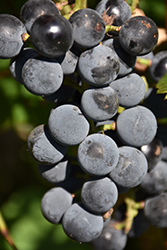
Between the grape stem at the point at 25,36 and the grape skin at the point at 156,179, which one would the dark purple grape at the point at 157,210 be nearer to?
the grape skin at the point at 156,179

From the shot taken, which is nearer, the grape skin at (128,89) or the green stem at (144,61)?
the grape skin at (128,89)

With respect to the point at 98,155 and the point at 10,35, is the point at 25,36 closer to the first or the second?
the point at 10,35

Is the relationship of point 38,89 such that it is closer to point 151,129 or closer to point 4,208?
point 151,129

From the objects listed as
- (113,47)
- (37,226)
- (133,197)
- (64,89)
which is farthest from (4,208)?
(113,47)

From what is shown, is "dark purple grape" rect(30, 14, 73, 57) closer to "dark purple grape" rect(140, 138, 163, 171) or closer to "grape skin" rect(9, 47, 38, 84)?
"grape skin" rect(9, 47, 38, 84)

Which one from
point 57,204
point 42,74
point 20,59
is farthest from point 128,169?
point 20,59

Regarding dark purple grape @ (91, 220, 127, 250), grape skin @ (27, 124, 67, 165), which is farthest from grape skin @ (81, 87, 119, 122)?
dark purple grape @ (91, 220, 127, 250)

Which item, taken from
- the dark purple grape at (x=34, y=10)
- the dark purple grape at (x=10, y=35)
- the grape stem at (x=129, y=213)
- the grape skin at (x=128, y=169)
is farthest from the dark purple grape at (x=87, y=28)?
the grape stem at (x=129, y=213)
